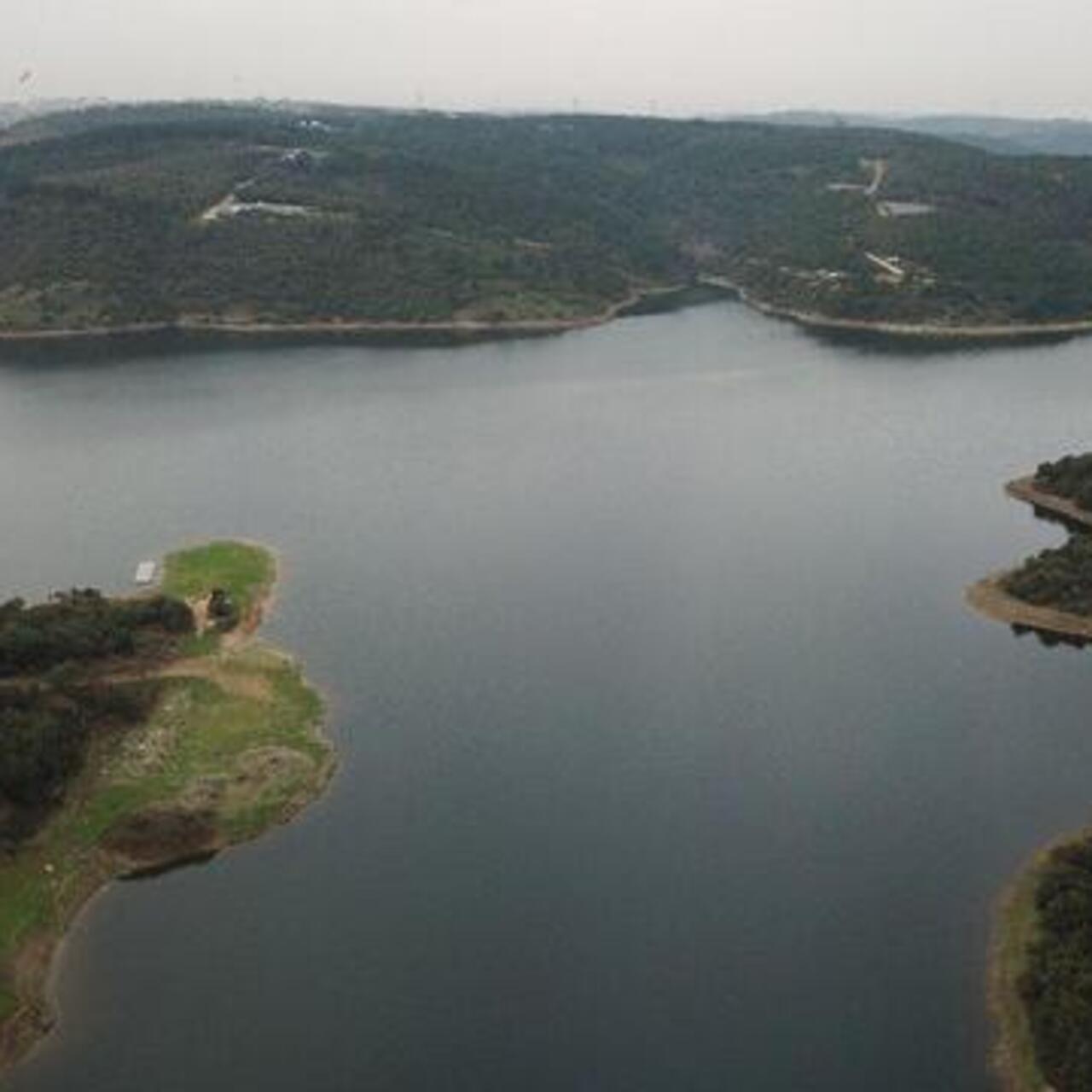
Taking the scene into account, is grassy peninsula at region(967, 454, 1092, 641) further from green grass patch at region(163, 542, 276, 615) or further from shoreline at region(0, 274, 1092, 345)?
shoreline at region(0, 274, 1092, 345)

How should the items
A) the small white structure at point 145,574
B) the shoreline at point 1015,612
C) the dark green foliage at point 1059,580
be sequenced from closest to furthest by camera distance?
the shoreline at point 1015,612, the dark green foliage at point 1059,580, the small white structure at point 145,574

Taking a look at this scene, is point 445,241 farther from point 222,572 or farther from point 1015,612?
point 1015,612

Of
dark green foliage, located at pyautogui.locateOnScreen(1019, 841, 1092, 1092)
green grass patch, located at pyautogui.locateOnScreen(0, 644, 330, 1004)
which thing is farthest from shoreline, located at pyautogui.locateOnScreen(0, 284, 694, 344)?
dark green foliage, located at pyautogui.locateOnScreen(1019, 841, 1092, 1092)

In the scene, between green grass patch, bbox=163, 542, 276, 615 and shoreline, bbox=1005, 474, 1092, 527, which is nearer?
green grass patch, bbox=163, 542, 276, 615

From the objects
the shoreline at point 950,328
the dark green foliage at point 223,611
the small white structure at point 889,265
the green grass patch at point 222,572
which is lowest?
the shoreline at point 950,328

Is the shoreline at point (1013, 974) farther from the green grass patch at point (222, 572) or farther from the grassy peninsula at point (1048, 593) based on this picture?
the green grass patch at point (222, 572)

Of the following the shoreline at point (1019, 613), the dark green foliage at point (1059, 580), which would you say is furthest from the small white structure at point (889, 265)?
the shoreline at point (1019, 613)

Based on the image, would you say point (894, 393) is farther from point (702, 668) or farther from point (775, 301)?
point (702, 668)
